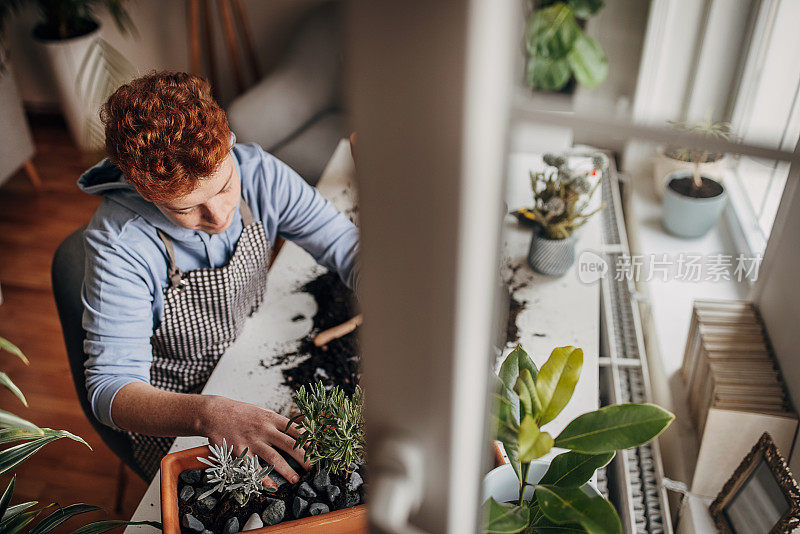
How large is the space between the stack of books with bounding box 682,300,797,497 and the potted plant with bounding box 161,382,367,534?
56cm

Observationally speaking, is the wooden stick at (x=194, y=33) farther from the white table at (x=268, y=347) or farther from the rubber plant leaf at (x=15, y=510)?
the rubber plant leaf at (x=15, y=510)

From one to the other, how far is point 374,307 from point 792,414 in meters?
0.91

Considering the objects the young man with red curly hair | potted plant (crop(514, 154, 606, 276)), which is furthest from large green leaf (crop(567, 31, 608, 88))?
the young man with red curly hair

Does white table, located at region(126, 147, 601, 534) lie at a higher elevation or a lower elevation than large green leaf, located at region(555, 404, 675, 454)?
lower

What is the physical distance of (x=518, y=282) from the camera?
141 cm

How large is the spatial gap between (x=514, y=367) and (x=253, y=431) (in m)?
0.39

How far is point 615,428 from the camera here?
0.62 meters

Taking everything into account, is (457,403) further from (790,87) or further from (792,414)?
(790,87)

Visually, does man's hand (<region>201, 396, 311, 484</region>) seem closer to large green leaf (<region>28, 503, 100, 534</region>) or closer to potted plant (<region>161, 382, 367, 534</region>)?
potted plant (<region>161, 382, 367, 534</region>)

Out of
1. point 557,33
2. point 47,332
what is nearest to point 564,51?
point 557,33

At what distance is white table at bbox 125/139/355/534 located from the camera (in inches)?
41.2

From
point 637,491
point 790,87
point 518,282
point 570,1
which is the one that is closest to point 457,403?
point 637,491

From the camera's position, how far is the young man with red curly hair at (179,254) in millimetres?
1001

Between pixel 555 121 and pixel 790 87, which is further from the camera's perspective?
pixel 790 87
